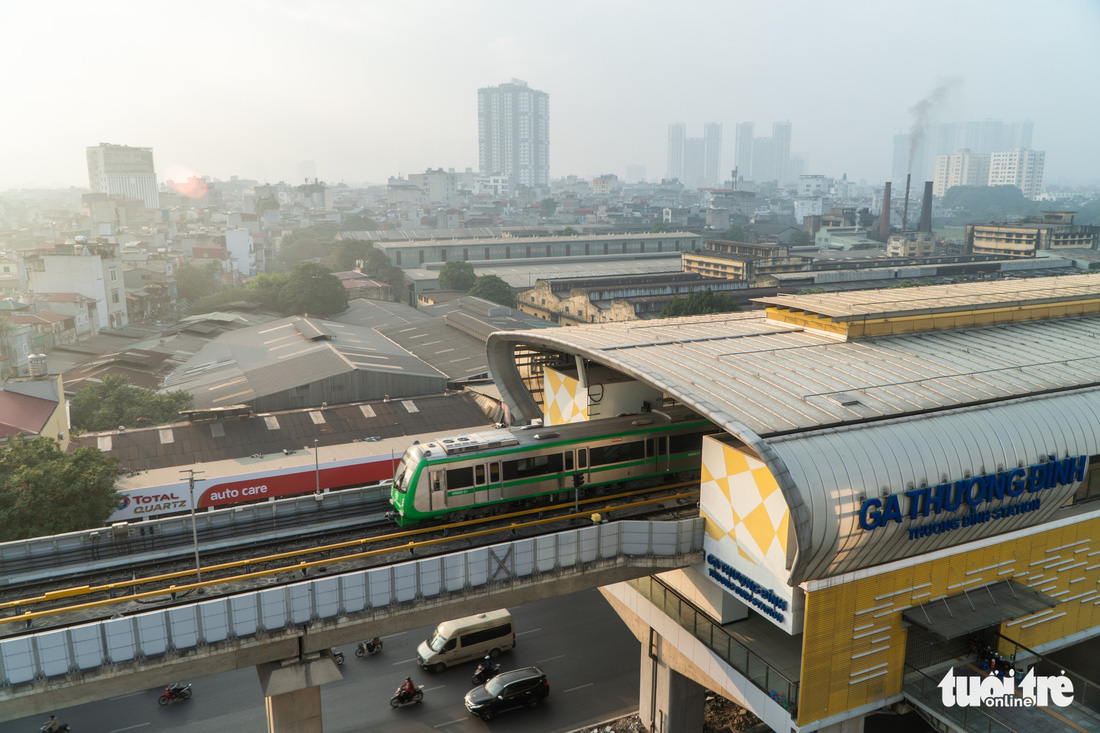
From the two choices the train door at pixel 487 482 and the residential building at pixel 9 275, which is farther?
the residential building at pixel 9 275

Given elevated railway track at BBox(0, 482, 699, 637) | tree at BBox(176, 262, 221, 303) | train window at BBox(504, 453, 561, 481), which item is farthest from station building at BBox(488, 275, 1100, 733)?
tree at BBox(176, 262, 221, 303)

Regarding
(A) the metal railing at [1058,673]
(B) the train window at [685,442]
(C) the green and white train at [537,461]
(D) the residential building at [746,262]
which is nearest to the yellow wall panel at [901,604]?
(A) the metal railing at [1058,673]

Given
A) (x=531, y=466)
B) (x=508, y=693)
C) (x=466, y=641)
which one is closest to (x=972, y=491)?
(x=531, y=466)

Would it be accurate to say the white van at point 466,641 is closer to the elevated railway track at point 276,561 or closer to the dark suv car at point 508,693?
the dark suv car at point 508,693

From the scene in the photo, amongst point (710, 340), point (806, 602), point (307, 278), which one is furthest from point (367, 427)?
point (307, 278)

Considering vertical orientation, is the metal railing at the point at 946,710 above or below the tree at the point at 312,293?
below

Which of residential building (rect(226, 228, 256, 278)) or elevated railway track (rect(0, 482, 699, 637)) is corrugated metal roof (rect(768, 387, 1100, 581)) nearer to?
elevated railway track (rect(0, 482, 699, 637))
